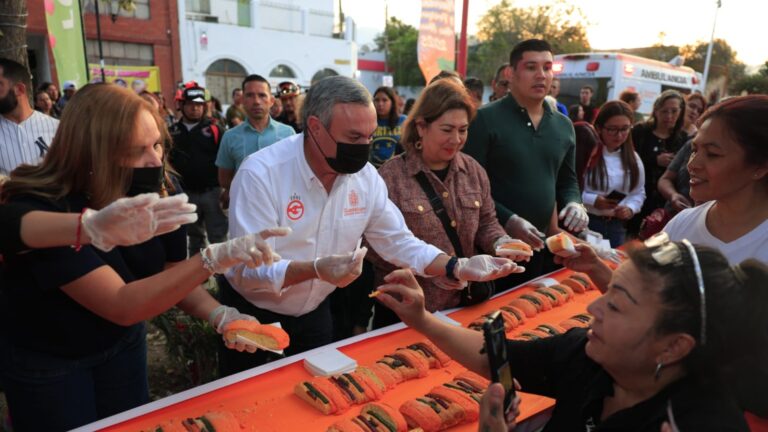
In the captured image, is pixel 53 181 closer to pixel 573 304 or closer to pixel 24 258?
pixel 24 258

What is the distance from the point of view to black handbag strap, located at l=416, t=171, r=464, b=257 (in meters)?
2.70

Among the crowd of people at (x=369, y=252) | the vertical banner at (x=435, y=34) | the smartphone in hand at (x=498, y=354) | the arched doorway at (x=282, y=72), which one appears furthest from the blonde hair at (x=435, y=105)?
the arched doorway at (x=282, y=72)

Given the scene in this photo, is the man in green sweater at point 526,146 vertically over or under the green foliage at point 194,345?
over

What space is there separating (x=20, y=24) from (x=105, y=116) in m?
3.30

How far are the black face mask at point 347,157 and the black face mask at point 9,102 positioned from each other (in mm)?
2586

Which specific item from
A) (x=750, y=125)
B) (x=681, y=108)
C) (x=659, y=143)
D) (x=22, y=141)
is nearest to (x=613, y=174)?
(x=659, y=143)

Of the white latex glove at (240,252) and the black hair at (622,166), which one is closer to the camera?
the white latex glove at (240,252)

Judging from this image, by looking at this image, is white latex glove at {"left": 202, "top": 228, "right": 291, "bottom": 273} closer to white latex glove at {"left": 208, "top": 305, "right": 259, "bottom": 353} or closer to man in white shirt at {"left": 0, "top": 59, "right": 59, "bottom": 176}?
white latex glove at {"left": 208, "top": 305, "right": 259, "bottom": 353}

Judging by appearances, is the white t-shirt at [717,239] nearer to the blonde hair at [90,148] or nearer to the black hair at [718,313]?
the black hair at [718,313]

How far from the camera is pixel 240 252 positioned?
1588mm

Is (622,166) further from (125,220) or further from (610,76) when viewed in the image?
(610,76)

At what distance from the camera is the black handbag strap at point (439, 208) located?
2703 mm

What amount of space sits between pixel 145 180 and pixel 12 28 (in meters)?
3.28

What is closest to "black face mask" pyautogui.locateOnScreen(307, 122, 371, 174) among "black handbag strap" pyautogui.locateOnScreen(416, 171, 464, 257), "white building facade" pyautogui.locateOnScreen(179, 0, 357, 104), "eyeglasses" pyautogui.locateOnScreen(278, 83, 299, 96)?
"black handbag strap" pyautogui.locateOnScreen(416, 171, 464, 257)
